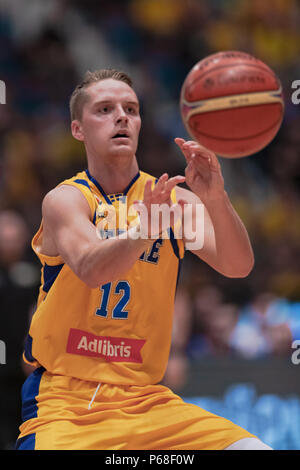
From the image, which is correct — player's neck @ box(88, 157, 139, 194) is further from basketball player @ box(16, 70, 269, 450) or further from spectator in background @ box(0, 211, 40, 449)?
spectator in background @ box(0, 211, 40, 449)

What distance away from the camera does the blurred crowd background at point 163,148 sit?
6984 mm

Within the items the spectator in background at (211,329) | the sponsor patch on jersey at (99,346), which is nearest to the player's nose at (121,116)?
the sponsor patch on jersey at (99,346)

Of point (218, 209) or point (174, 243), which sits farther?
point (174, 243)

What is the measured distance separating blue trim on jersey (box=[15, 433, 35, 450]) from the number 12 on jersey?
2.25ft

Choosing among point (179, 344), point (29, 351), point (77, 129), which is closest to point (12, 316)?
point (179, 344)

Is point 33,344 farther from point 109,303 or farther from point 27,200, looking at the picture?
point 27,200

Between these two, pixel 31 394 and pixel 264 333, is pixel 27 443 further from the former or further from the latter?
pixel 264 333

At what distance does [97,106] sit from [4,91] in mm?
7998

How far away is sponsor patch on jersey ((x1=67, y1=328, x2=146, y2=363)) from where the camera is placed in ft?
11.7

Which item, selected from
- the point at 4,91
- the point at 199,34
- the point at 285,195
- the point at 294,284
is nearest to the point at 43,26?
the point at 4,91

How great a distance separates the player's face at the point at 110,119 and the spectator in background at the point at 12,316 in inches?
108

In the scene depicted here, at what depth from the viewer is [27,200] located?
9492mm

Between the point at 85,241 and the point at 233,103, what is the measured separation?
41.5 inches

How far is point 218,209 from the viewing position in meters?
3.63
